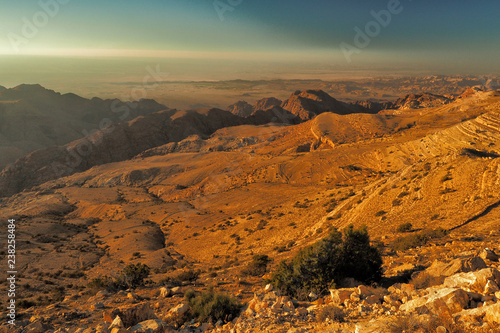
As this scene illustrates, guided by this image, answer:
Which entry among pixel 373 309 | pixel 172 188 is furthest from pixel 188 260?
pixel 172 188

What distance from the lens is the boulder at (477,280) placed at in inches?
218

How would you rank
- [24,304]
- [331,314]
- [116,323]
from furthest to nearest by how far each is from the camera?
[24,304] < [116,323] < [331,314]

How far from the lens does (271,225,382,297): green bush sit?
881 cm

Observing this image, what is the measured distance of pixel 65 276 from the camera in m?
20.9

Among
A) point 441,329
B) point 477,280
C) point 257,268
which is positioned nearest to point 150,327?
point 441,329

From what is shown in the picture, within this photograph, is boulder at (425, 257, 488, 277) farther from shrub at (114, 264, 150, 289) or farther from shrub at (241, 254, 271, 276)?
shrub at (114, 264, 150, 289)

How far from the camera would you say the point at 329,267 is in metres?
8.99

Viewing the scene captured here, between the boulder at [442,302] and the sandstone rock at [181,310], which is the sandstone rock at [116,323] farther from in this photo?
the boulder at [442,302]

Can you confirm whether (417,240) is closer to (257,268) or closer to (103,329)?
(257,268)

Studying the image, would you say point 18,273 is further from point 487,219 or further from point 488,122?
point 488,122

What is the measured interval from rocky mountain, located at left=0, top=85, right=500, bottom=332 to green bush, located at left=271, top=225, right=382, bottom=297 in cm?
38

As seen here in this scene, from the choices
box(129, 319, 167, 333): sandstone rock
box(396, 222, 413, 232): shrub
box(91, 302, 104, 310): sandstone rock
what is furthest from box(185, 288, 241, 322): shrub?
box(396, 222, 413, 232): shrub

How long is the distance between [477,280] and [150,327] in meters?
7.35

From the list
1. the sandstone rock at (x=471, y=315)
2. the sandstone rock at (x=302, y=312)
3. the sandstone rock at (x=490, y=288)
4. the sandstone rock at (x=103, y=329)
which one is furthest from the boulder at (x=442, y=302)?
the sandstone rock at (x=103, y=329)
